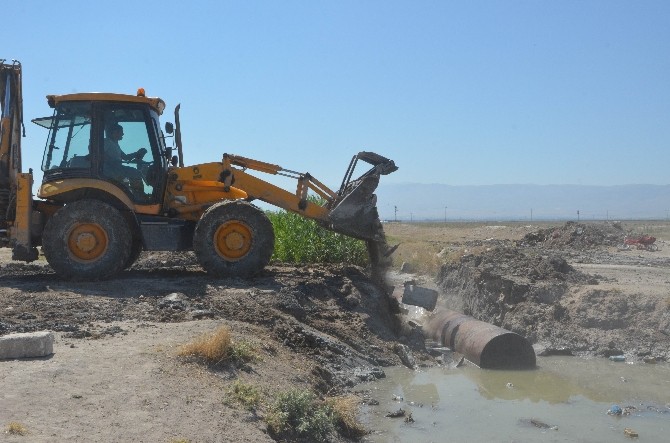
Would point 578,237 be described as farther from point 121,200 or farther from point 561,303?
point 121,200

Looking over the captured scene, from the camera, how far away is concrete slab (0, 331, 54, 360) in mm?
8984

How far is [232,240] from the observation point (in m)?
14.6

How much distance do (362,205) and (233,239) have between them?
2.50 metres

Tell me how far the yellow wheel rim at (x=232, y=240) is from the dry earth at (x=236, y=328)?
0.53 meters

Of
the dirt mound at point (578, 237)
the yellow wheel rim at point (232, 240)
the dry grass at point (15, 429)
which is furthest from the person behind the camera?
the dirt mound at point (578, 237)

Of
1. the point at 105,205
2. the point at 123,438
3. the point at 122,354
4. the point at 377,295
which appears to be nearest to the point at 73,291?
the point at 105,205

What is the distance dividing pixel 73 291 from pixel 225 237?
2.81m

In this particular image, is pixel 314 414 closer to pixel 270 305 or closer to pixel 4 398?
pixel 4 398

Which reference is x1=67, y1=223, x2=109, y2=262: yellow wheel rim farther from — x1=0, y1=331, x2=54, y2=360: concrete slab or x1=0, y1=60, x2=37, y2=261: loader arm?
x1=0, y1=331, x2=54, y2=360: concrete slab

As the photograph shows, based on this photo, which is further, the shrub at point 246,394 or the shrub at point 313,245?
the shrub at point 313,245

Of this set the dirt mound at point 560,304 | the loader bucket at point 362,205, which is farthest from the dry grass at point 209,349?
the dirt mound at point 560,304

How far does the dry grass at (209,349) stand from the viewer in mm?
9391

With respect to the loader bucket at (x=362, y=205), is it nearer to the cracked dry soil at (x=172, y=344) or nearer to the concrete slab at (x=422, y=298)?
the cracked dry soil at (x=172, y=344)

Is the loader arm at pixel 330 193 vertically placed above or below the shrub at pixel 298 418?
above
